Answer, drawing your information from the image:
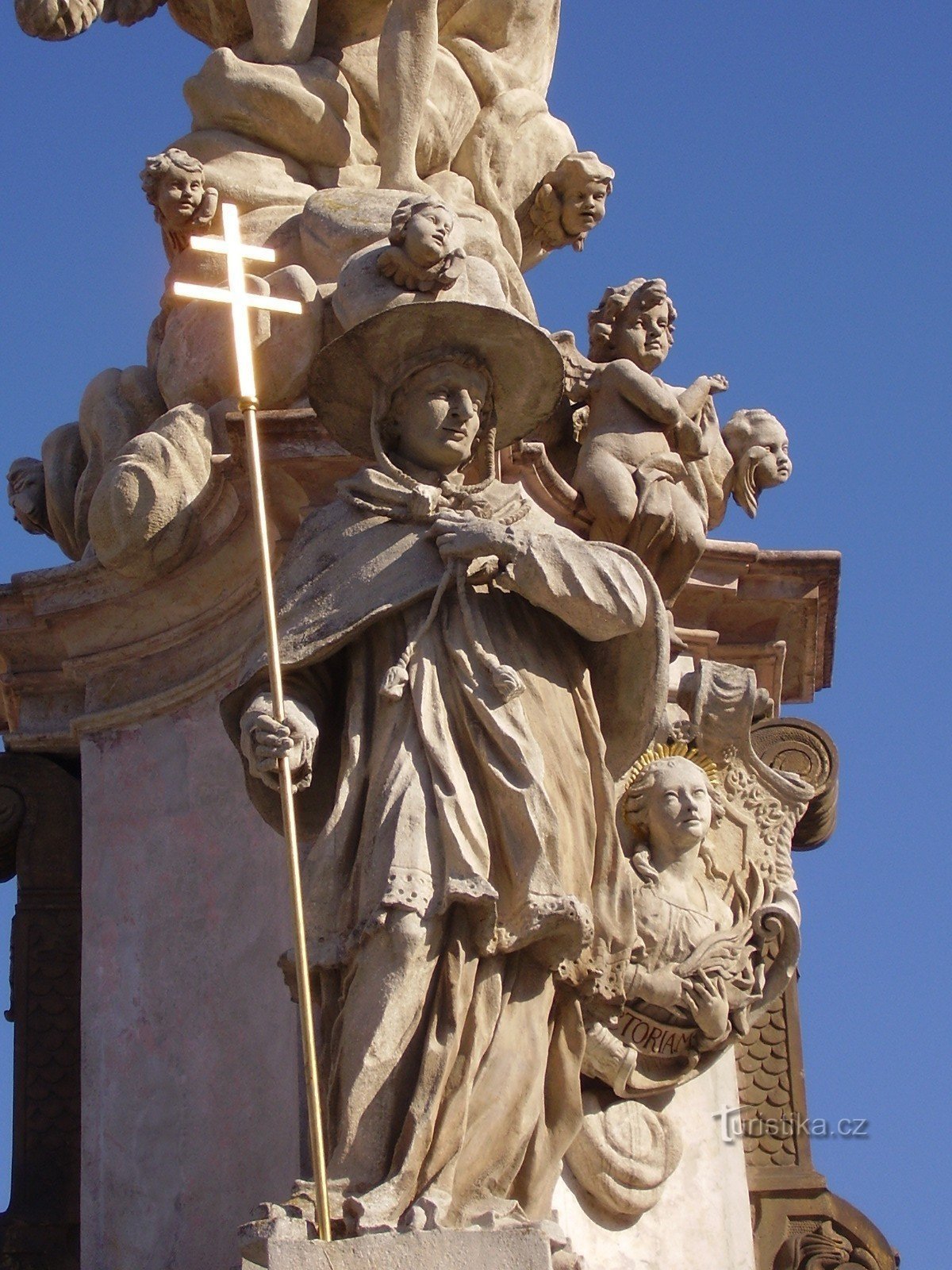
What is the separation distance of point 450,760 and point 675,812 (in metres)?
1.50

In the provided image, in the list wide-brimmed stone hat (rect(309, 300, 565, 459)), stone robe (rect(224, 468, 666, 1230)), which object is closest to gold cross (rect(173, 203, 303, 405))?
wide-brimmed stone hat (rect(309, 300, 565, 459))

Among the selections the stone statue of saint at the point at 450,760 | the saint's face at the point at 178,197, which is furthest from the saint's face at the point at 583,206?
the stone statue of saint at the point at 450,760

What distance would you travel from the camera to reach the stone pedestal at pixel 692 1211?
836cm

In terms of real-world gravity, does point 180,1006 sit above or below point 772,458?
below

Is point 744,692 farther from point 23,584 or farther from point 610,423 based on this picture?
point 23,584

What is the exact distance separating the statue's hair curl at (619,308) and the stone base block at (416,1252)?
153 inches

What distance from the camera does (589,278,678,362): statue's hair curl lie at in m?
10.0

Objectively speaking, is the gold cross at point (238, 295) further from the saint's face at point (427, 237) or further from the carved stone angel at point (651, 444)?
the carved stone angel at point (651, 444)

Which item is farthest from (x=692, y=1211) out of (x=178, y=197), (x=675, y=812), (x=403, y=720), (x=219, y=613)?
(x=178, y=197)

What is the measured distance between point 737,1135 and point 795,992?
718 mm

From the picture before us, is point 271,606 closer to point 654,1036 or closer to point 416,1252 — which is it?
point 416,1252

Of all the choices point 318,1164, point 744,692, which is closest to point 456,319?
point 744,692

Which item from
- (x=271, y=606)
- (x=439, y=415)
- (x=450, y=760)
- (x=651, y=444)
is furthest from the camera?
(x=651, y=444)

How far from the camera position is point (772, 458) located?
9.94 m
